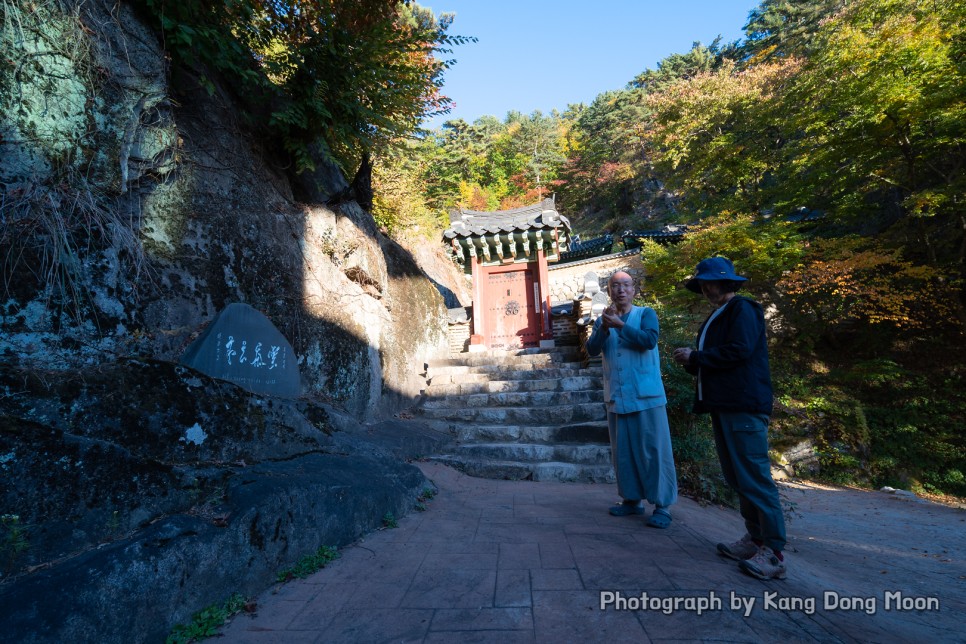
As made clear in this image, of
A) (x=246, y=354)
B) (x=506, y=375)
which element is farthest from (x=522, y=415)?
(x=246, y=354)

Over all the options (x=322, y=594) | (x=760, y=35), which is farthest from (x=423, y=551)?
(x=760, y=35)

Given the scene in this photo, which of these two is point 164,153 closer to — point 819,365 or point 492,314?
point 492,314

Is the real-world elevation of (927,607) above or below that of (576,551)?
below

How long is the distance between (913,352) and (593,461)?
11022 millimetres

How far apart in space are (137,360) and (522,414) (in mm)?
4527

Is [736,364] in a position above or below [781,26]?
below

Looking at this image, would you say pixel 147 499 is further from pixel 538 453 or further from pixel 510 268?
A: pixel 510 268

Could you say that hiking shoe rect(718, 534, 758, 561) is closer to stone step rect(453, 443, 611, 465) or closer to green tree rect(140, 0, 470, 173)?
stone step rect(453, 443, 611, 465)

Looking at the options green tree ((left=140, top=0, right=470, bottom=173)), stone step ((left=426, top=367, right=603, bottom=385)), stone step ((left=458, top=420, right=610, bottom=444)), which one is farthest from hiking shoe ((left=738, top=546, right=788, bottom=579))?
green tree ((left=140, top=0, right=470, bottom=173))

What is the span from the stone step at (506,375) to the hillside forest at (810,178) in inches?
65.5

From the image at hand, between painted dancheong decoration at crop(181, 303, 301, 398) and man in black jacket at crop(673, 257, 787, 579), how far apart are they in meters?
3.24

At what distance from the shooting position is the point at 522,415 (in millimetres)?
5910

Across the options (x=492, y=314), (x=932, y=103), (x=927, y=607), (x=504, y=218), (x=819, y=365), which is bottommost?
(x=927, y=607)

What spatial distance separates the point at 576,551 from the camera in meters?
2.44
